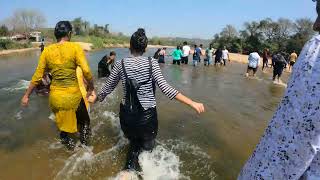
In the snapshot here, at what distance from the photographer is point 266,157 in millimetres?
1765

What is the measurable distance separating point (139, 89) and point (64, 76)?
141cm

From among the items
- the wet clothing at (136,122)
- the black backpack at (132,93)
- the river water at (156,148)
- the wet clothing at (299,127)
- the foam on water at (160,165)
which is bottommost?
the river water at (156,148)

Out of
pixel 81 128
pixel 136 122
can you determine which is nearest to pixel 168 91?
pixel 136 122

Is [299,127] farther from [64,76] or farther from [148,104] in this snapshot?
[64,76]

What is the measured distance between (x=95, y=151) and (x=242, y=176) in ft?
15.2

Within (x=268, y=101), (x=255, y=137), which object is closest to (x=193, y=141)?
(x=255, y=137)

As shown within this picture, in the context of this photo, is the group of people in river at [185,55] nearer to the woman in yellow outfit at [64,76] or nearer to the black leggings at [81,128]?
the black leggings at [81,128]

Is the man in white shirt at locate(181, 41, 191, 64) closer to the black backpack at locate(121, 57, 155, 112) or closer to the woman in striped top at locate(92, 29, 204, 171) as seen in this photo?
the woman in striped top at locate(92, 29, 204, 171)

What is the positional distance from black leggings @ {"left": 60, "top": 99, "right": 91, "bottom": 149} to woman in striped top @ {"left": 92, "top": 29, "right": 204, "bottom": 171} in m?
1.22

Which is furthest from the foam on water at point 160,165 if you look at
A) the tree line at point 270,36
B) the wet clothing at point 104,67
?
the tree line at point 270,36

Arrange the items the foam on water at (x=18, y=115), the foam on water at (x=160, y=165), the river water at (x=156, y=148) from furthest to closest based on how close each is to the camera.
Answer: the foam on water at (x=18, y=115), the river water at (x=156, y=148), the foam on water at (x=160, y=165)

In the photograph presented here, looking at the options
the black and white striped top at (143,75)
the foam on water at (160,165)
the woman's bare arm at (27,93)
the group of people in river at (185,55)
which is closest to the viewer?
the black and white striped top at (143,75)

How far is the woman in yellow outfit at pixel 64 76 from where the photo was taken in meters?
5.04

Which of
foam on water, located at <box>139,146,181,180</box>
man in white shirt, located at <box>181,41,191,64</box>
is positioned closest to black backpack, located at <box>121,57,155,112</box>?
foam on water, located at <box>139,146,181,180</box>
